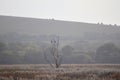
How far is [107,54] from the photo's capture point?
3531 inches

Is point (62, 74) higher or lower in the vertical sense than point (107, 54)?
higher

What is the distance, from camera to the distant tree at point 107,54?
82.8m

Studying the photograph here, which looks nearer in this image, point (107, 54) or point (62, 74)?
point (62, 74)

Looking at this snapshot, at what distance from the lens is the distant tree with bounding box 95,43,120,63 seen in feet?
271

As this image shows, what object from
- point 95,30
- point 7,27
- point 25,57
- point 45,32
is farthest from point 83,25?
point 25,57

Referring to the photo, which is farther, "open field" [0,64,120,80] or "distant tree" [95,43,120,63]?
"distant tree" [95,43,120,63]

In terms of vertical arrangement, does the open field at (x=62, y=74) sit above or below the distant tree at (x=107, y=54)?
above

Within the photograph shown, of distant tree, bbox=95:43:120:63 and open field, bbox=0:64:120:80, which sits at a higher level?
open field, bbox=0:64:120:80

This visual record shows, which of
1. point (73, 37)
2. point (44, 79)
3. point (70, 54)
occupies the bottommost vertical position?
point (73, 37)

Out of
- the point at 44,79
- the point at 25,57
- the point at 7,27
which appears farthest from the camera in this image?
the point at 7,27

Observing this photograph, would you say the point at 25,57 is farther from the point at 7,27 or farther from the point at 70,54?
the point at 7,27

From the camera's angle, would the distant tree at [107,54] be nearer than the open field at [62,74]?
No

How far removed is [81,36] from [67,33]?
6.16 m

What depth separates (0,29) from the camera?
435 ft
